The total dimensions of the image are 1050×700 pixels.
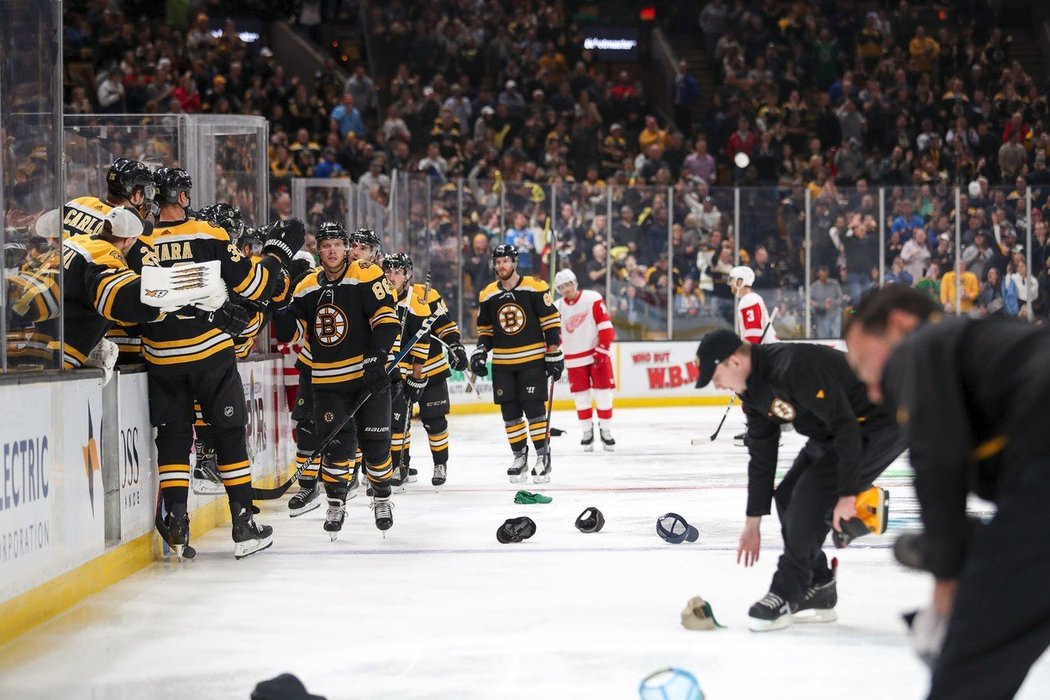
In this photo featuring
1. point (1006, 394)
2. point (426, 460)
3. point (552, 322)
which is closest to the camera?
point (1006, 394)

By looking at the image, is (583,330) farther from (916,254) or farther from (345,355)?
(916,254)

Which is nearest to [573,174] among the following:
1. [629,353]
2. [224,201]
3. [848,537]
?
[629,353]

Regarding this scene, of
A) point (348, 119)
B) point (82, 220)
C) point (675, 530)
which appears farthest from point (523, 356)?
point (348, 119)

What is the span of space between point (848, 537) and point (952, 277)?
11.6 m

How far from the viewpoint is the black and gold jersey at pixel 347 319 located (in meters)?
6.54

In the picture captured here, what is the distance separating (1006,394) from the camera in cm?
211

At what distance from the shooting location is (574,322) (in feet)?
37.2

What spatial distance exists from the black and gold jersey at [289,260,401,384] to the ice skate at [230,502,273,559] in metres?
0.80

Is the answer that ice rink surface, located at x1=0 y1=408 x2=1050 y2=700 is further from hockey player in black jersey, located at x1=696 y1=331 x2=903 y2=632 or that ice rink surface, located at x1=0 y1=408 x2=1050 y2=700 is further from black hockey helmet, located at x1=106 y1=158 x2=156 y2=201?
black hockey helmet, located at x1=106 y1=158 x2=156 y2=201

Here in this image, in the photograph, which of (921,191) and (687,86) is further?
(687,86)

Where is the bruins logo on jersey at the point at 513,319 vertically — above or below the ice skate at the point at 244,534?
above

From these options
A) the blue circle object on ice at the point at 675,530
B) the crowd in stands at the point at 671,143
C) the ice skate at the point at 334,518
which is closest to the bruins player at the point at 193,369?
the ice skate at the point at 334,518

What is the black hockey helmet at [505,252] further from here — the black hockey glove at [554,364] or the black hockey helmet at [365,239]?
the black hockey helmet at [365,239]

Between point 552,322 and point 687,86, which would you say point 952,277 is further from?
point 552,322
